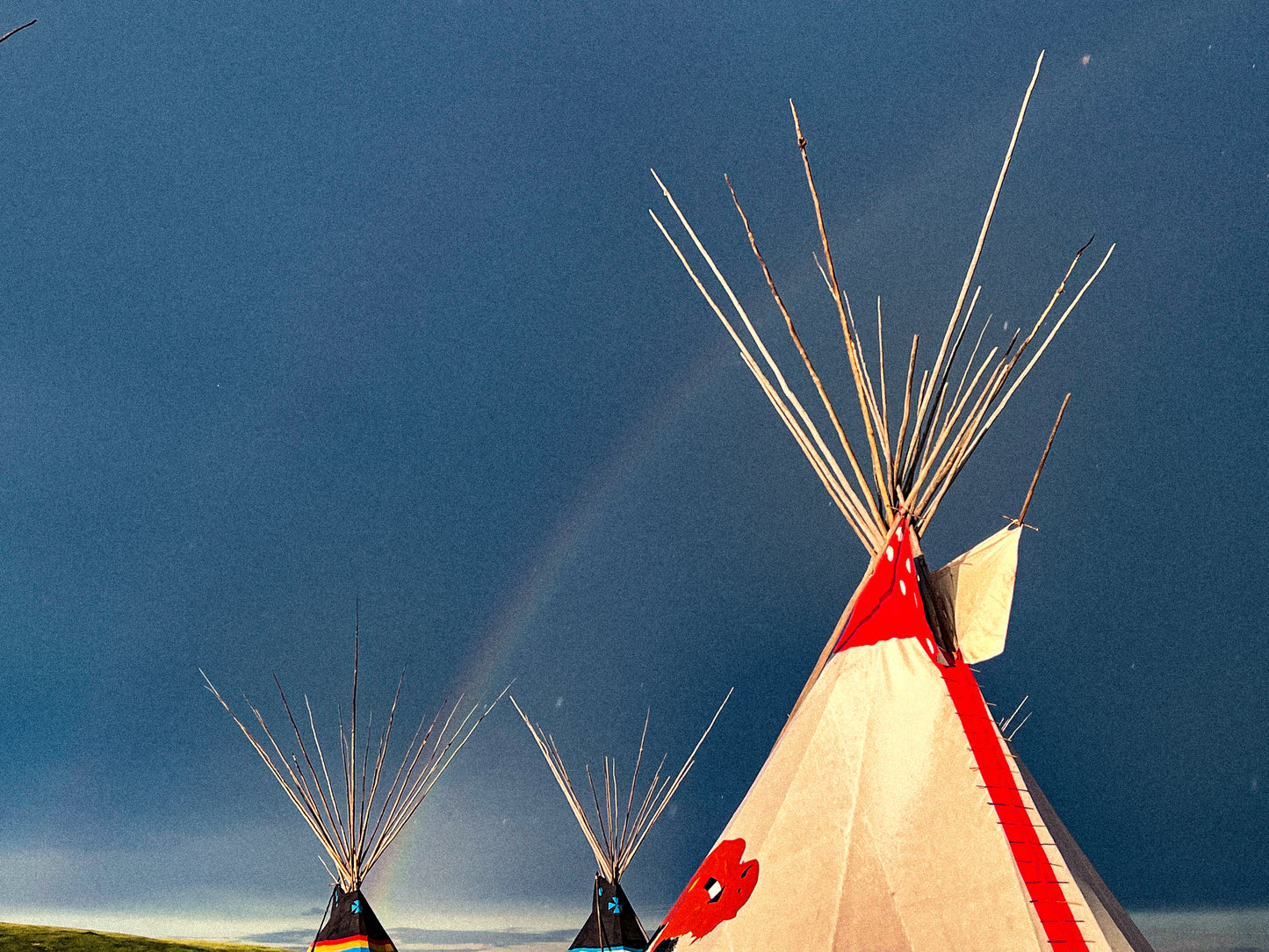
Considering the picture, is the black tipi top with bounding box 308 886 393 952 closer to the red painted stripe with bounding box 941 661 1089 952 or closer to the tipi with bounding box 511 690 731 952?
the tipi with bounding box 511 690 731 952

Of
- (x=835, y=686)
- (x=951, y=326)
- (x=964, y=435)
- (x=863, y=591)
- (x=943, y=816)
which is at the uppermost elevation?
(x=951, y=326)

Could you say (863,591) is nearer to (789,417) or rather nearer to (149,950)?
(789,417)

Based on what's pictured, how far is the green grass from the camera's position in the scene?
1075 cm

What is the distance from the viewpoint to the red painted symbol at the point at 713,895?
11.4ft

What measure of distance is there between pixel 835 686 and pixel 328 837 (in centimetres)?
548

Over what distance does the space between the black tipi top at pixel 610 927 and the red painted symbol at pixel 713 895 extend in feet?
19.7

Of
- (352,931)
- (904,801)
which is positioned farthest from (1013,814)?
(352,931)

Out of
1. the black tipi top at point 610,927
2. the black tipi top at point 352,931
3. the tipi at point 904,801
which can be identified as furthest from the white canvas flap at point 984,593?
the black tipi top at point 610,927

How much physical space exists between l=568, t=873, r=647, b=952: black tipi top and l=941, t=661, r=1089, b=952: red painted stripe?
21.9 feet

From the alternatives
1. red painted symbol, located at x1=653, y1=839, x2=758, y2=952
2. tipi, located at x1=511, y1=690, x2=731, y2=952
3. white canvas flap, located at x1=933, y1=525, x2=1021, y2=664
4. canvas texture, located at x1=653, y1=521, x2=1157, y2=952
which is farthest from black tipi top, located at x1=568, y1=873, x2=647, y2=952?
white canvas flap, located at x1=933, y1=525, x2=1021, y2=664

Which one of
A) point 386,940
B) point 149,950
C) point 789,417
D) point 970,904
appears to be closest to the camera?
point 970,904

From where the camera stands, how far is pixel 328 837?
7895mm

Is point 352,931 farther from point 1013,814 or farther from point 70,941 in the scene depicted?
point 70,941

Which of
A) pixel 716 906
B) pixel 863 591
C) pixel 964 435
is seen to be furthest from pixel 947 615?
pixel 716 906
